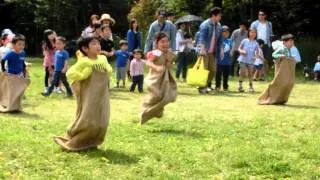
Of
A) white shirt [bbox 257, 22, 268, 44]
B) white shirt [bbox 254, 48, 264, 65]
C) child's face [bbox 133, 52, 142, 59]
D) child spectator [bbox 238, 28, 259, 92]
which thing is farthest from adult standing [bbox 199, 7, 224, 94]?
white shirt [bbox 257, 22, 268, 44]

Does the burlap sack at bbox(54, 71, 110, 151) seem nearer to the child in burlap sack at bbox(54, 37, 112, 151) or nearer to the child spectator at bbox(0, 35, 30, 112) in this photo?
the child in burlap sack at bbox(54, 37, 112, 151)

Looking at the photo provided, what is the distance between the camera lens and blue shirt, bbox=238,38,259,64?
1599 centimetres

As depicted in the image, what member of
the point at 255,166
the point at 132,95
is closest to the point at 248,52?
the point at 132,95

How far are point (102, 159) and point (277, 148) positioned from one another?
232 centimetres

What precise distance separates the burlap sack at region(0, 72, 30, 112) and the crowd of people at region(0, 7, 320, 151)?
0.7 inches

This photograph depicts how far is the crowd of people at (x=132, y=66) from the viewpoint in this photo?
7645mm

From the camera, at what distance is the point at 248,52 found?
16203 millimetres

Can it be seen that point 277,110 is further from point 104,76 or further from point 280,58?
point 104,76

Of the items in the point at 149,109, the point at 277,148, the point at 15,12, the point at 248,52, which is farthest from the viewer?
the point at 15,12

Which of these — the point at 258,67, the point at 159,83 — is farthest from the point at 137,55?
the point at 159,83

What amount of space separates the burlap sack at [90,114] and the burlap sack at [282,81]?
18.4 feet

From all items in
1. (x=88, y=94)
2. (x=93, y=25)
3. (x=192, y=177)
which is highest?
(x=93, y=25)

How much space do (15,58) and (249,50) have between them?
688 centimetres

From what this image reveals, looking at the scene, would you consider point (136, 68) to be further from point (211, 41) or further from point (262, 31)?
point (262, 31)
